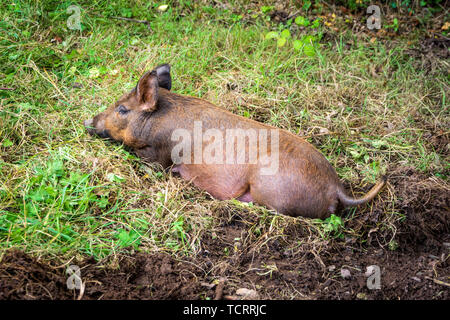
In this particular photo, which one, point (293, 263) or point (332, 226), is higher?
point (332, 226)

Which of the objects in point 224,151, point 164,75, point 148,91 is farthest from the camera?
point 164,75

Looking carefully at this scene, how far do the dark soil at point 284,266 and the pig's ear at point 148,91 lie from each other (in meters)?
1.21

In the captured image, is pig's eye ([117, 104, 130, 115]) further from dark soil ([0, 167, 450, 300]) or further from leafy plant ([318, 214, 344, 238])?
leafy plant ([318, 214, 344, 238])

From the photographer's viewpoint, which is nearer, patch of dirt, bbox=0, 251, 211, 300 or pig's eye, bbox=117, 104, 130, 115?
patch of dirt, bbox=0, 251, 211, 300

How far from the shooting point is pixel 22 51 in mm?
5266

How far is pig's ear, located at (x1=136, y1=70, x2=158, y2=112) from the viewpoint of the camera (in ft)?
13.5

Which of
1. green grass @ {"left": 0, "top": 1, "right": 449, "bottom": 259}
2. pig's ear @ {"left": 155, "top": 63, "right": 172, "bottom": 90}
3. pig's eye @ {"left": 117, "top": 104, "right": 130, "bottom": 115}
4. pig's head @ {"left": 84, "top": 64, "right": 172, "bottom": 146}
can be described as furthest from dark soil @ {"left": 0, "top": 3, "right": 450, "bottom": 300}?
pig's ear @ {"left": 155, "top": 63, "right": 172, "bottom": 90}

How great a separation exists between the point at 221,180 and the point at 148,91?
3.58ft

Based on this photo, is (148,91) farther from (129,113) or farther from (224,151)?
(224,151)

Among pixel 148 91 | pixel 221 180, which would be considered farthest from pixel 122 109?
pixel 221 180

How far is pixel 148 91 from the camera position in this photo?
4215mm

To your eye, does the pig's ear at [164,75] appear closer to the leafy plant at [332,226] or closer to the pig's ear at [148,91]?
the pig's ear at [148,91]

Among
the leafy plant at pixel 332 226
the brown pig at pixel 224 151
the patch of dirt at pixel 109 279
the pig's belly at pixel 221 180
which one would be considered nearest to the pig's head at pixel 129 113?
the brown pig at pixel 224 151
